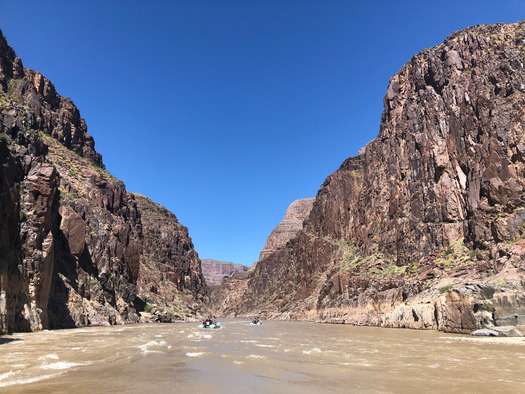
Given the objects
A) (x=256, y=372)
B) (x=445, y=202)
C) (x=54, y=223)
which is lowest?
(x=256, y=372)

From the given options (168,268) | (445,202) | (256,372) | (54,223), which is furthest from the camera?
(168,268)

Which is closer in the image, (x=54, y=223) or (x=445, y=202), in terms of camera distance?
(x=54, y=223)

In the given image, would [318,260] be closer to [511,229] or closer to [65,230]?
[511,229]

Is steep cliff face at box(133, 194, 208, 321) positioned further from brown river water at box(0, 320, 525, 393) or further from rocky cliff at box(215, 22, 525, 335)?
brown river water at box(0, 320, 525, 393)

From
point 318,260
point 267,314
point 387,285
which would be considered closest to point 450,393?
point 387,285

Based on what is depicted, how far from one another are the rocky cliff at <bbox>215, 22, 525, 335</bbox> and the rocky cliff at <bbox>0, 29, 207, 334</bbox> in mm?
37917

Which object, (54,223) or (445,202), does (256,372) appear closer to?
(54,223)

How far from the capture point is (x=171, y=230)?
135125 mm

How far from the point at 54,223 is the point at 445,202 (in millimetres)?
63962

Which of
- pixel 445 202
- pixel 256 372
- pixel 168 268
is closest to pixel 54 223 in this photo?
pixel 256 372

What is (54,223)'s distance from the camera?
44.8 m

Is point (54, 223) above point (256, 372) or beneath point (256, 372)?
above

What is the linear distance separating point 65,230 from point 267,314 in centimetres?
10816

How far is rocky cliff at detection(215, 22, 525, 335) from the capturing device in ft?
133
